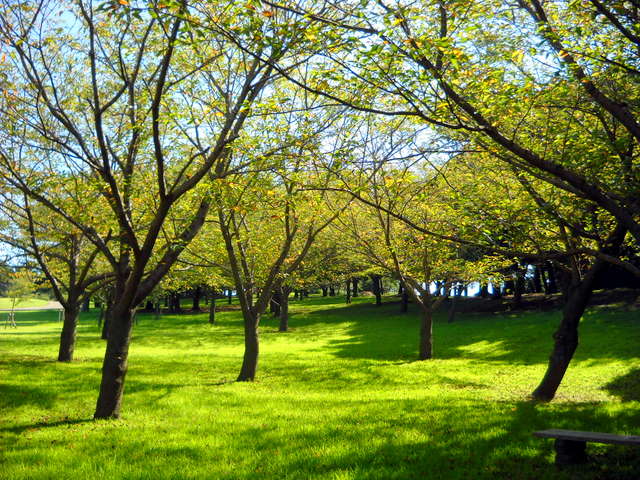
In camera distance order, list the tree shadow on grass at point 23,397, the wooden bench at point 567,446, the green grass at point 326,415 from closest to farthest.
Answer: the wooden bench at point 567,446, the green grass at point 326,415, the tree shadow on grass at point 23,397

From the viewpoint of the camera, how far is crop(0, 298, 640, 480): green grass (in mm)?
6984

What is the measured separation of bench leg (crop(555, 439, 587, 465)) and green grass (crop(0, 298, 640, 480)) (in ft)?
0.48

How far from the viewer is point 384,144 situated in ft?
54.2

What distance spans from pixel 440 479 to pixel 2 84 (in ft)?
42.3

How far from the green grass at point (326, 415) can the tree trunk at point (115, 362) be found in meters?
0.38

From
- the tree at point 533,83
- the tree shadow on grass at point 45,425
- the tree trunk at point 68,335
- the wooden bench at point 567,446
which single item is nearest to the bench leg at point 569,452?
the wooden bench at point 567,446

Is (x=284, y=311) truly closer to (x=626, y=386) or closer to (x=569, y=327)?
(x=626, y=386)

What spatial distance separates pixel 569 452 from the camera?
6.39 metres

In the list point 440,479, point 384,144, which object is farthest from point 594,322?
point 440,479

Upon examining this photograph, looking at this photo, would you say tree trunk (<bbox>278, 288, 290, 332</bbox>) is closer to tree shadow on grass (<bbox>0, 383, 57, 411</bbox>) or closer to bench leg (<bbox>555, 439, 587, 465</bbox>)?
tree shadow on grass (<bbox>0, 383, 57, 411</bbox>)

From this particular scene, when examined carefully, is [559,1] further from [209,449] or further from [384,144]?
[209,449]

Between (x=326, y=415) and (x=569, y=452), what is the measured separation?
17.6ft

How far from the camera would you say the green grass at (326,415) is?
6.98 meters

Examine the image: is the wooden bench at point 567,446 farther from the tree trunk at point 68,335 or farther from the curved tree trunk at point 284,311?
the curved tree trunk at point 284,311
